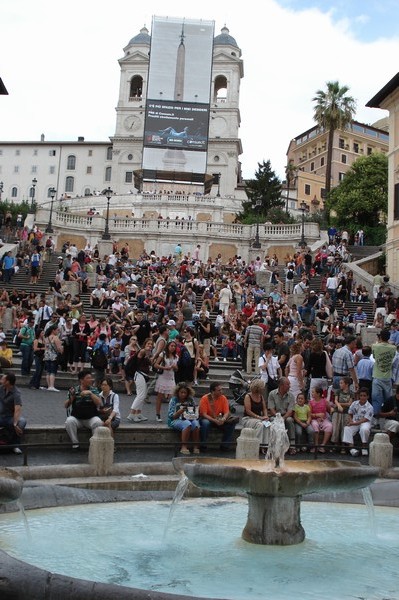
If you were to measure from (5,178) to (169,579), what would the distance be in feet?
336

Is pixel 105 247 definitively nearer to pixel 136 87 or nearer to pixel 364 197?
pixel 364 197

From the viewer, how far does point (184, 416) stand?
1219 centimetres

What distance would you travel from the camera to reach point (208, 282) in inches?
1247

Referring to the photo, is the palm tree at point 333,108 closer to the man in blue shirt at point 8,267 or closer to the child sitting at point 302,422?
the man in blue shirt at point 8,267

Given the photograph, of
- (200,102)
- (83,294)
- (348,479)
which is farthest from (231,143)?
(348,479)

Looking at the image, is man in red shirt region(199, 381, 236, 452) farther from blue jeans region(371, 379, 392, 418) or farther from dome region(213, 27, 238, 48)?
dome region(213, 27, 238, 48)

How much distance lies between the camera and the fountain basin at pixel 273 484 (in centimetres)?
785

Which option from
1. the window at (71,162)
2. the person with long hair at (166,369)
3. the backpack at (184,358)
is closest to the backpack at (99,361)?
the backpack at (184,358)

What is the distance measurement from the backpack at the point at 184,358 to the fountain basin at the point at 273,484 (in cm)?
692

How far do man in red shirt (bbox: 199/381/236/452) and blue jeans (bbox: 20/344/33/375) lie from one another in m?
6.76

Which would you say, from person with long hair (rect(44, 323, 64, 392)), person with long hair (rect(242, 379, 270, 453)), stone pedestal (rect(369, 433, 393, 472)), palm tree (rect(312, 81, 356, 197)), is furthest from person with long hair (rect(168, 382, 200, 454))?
palm tree (rect(312, 81, 356, 197))

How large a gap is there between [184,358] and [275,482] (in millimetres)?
7617

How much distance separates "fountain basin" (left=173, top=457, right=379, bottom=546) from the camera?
25.7 ft

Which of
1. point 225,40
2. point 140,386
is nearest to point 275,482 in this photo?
point 140,386
